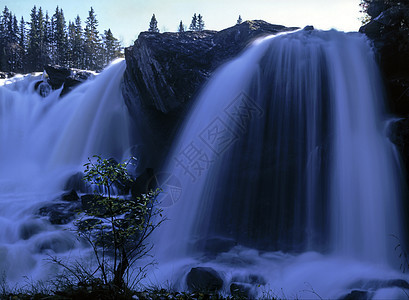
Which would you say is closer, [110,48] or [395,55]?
[395,55]

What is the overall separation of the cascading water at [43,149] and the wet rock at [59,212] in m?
0.24

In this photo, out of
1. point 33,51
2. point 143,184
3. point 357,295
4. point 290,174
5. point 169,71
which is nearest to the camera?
Result: point 357,295

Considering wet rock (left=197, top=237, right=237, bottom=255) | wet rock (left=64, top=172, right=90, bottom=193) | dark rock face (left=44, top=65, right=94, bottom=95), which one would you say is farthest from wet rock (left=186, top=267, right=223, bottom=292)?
dark rock face (left=44, top=65, right=94, bottom=95)

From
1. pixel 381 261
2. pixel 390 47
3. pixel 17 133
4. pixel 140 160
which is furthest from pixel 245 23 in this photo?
pixel 17 133

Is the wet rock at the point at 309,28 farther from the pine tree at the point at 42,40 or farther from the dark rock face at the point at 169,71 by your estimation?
the pine tree at the point at 42,40

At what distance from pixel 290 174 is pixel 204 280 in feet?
15.9

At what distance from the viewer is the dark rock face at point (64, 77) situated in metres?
22.3

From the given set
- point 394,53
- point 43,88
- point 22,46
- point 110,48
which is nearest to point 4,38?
point 22,46

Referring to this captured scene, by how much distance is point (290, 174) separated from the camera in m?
9.55

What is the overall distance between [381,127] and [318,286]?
5449mm

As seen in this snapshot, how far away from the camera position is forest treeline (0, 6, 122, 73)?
53469 mm

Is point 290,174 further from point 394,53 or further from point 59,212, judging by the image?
point 59,212

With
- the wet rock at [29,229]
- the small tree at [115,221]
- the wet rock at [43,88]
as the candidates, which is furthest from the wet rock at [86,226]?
the wet rock at [43,88]

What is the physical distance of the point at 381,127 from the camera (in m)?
8.80
